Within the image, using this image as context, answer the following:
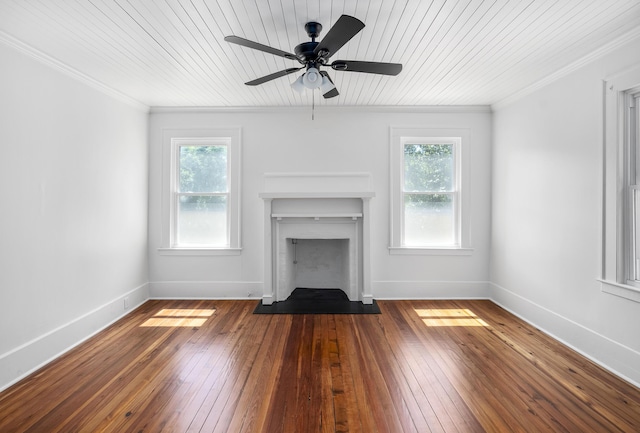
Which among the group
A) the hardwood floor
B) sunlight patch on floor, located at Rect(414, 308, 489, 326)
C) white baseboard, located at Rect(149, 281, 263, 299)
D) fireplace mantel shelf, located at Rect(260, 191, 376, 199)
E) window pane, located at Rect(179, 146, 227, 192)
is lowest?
the hardwood floor

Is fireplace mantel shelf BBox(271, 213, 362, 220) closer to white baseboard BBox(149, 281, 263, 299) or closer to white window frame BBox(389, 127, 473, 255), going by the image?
white window frame BBox(389, 127, 473, 255)

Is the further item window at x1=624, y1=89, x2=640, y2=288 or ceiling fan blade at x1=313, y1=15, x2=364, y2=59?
window at x1=624, y1=89, x2=640, y2=288

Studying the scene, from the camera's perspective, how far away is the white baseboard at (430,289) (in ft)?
14.8

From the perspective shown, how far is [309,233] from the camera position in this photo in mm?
4430

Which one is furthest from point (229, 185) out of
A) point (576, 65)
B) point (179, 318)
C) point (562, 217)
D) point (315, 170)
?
point (576, 65)

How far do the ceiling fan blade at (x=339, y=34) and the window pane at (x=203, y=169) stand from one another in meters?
2.68

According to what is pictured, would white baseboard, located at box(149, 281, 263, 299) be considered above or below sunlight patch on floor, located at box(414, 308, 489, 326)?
above

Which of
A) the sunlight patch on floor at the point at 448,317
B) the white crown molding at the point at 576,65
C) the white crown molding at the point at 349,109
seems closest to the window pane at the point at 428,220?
the sunlight patch on floor at the point at 448,317

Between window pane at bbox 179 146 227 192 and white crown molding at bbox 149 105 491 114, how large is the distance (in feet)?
1.63

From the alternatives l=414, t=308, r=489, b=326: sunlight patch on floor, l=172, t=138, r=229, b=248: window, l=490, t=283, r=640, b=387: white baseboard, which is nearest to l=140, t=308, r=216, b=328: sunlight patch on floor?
l=172, t=138, r=229, b=248: window

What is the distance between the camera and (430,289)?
4.54 metres

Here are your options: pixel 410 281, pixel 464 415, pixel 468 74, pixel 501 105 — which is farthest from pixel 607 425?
pixel 501 105

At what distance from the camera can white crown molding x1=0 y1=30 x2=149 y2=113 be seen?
2.46 metres

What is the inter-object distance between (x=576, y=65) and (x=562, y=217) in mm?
1377
